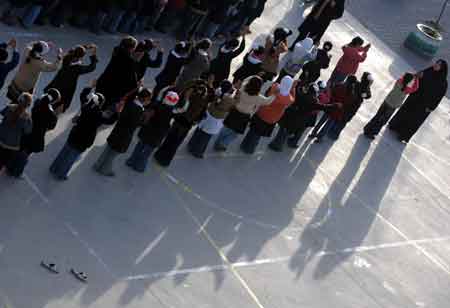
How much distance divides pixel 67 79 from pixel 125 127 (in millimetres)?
Answer: 1253

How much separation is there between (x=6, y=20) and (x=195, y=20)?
4.65 metres

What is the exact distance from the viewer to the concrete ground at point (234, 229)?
12992 mm

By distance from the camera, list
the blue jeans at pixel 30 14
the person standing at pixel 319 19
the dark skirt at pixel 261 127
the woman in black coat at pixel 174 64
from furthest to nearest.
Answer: the person standing at pixel 319 19
the blue jeans at pixel 30 14
the dark skirt at pixel 261 127
the woman in black coat at pixel 174 64

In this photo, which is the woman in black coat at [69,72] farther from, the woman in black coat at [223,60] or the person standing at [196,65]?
the woman in black coat at [223,60]

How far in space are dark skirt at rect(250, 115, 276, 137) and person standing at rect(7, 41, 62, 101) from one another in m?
4.07

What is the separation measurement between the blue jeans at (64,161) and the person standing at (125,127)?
58cm

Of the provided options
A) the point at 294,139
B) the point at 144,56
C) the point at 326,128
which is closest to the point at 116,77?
the point at 144,56

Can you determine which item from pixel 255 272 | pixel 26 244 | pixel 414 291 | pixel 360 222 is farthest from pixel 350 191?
pixel 26 244

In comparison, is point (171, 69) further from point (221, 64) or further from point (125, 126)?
point (125, 126)

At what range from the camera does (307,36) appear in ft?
75.3

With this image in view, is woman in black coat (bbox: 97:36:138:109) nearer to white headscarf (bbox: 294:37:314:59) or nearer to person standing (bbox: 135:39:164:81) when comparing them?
person standing (bbox: 135:39:164:81)

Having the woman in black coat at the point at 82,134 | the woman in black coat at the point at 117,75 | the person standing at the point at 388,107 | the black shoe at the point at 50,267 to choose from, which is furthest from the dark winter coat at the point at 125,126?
the person standing at the point at 388,107

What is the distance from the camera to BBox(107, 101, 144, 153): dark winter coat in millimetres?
14453

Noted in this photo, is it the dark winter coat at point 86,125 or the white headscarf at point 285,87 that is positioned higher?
the white headscarf at point 285,87
